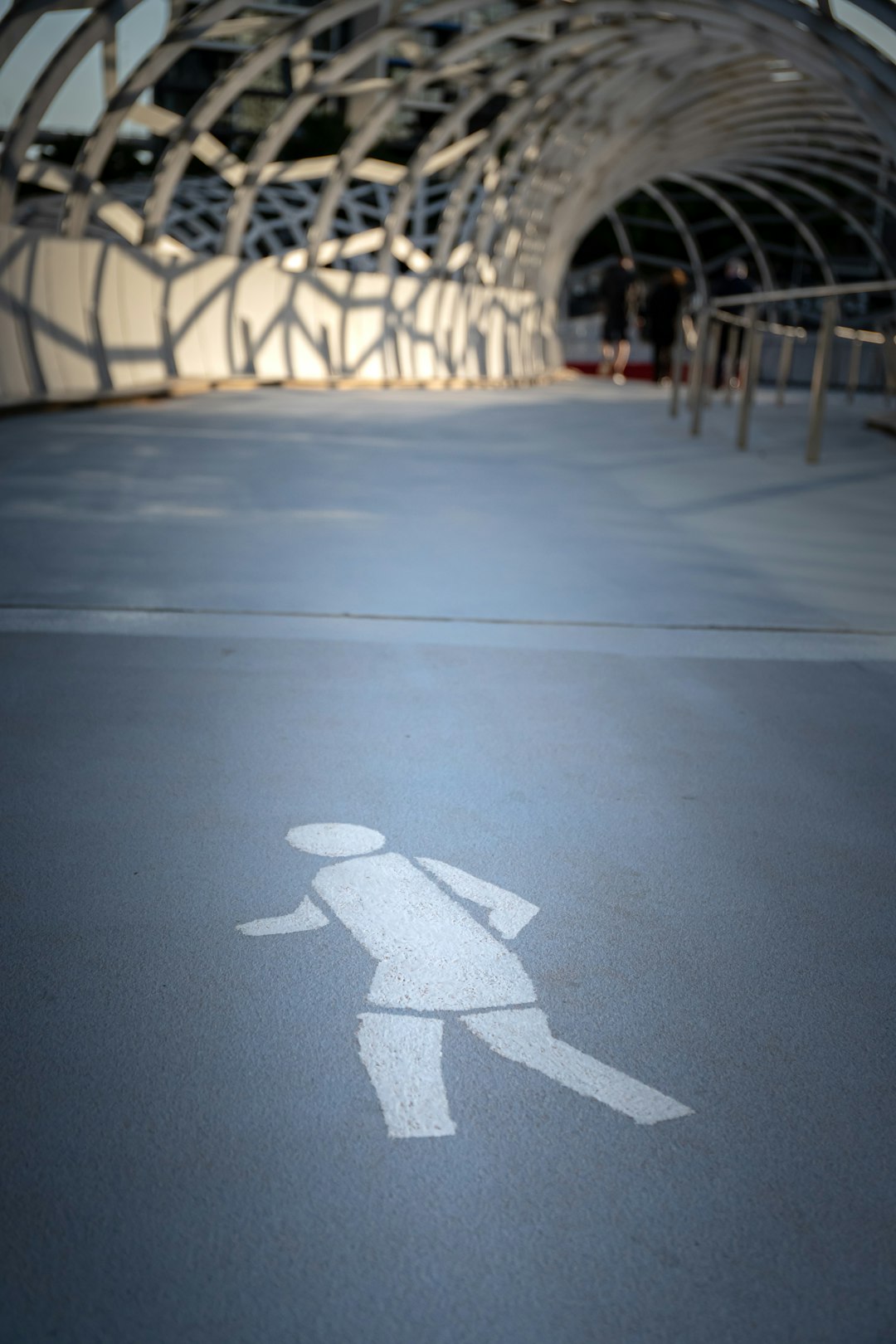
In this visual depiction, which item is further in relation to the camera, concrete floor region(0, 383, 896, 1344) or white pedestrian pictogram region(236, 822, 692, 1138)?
white pedestrian pictogram region(236, 822, 692, 1138)

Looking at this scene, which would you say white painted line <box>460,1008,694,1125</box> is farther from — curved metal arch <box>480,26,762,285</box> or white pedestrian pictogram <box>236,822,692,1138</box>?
curved metal arch <box>480,26,762,285</box>

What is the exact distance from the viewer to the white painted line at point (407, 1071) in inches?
64.3

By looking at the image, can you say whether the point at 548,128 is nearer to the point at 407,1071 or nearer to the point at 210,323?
the point at 210,323

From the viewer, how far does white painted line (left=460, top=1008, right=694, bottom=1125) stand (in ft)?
5.56

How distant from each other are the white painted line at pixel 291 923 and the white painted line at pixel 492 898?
267mm

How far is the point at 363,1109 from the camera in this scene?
1.66 metres

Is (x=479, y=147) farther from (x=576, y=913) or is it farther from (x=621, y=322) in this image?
(x=576, y=913)

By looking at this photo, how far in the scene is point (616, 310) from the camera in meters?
22.7

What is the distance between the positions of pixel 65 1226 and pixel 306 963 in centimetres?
66

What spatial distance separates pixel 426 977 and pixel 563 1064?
301 millimetres

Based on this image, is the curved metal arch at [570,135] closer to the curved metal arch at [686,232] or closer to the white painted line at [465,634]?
the curved metal arch at [686,232]

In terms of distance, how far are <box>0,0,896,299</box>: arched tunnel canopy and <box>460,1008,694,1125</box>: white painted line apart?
32.2 feet

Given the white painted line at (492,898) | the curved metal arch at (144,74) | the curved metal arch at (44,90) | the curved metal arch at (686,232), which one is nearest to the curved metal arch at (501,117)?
the curved metal arch at (144,74)

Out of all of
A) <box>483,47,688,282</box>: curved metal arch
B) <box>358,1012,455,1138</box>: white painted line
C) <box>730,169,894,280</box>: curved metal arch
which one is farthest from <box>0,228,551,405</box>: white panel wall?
<box>730,169,894,280</box>: curved metal arch
